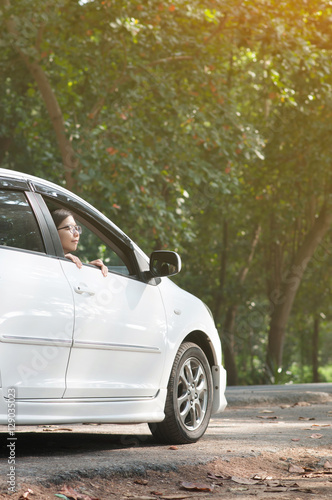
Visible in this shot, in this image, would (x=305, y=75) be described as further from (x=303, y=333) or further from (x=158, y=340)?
(x=303, y=333)

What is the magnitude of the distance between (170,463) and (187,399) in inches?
48.5

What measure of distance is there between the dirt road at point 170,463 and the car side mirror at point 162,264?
132cm

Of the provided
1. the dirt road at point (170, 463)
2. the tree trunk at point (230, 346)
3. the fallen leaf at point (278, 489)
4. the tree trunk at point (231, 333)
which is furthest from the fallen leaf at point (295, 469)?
the tree trunk at point (230, 346)

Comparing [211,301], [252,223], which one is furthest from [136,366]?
[211,301]

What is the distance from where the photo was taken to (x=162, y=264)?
6.11 m

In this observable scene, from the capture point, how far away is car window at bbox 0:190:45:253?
4.87 m

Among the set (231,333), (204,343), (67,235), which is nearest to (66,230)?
(67,235)

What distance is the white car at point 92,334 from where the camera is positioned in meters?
4.70

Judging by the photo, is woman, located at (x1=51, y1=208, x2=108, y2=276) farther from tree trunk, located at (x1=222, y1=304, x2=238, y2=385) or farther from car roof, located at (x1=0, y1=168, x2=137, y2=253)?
tree trunk, located at (x1=222, y1=304, x2=238, y2=385)

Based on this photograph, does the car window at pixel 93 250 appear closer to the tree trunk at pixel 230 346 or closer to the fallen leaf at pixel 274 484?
the tree trunk at pixel 230 346

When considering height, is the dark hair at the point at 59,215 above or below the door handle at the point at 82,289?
above

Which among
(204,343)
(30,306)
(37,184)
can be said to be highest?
(37,184)

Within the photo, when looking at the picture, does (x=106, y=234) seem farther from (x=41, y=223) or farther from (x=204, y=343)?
(x=204, y=343)

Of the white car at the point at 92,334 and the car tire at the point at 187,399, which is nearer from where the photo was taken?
the white car at the point at 92,334
